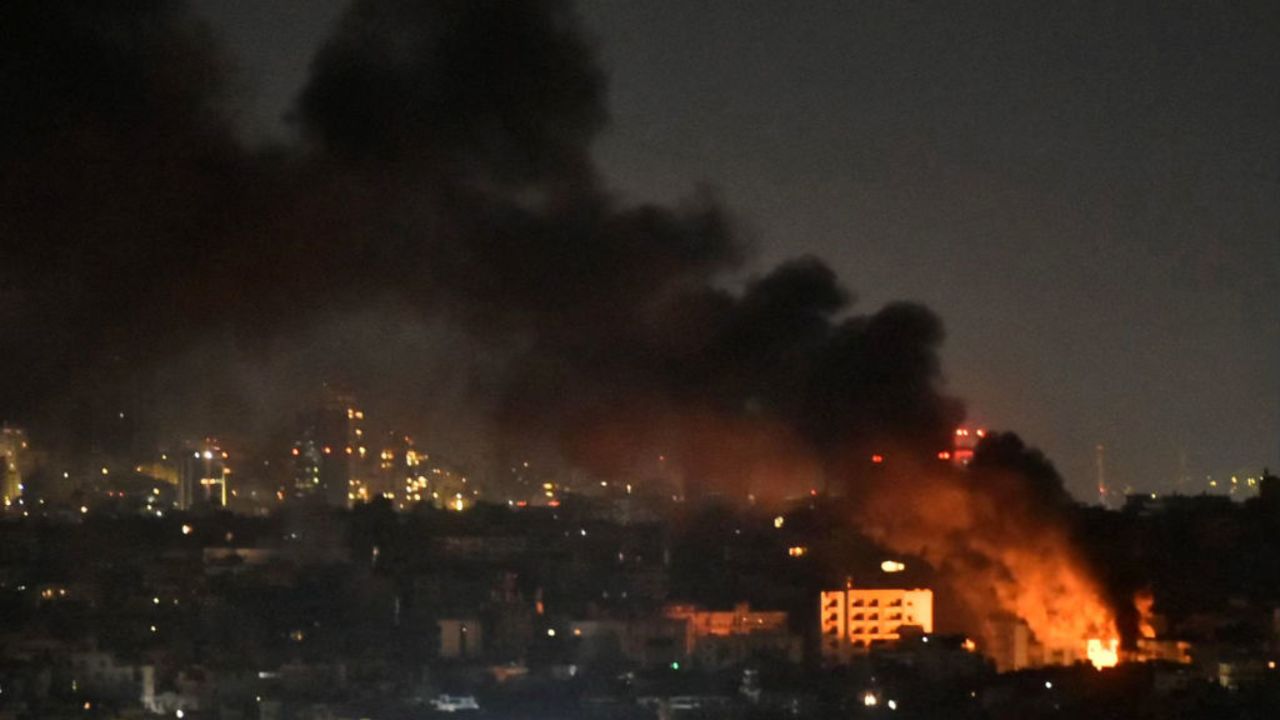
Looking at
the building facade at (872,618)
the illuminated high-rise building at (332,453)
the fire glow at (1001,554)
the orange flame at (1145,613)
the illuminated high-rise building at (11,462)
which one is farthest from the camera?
the illuminated high-rise building at (332,453)

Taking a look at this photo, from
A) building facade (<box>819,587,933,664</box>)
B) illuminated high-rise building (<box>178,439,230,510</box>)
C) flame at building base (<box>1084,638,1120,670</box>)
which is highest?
illuminated high-rise building (<box>178,439,230,510</box>)

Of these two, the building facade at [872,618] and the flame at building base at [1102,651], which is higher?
the building facade at [872,618]

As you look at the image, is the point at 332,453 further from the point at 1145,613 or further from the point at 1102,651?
the point at 1102,651

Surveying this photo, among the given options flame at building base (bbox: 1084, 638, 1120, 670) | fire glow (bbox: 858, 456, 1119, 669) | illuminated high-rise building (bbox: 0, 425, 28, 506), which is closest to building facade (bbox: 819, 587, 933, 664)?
fire glow (bbox: 858, 456, 1119, 669)

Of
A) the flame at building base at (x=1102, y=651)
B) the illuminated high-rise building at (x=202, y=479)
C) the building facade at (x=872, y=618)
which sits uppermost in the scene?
the illuminated high-rise building at (x=202, y=479)

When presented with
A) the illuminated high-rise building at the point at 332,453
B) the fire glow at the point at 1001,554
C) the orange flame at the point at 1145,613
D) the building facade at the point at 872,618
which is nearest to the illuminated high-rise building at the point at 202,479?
the illuminated high-rise building at the point at 332,453

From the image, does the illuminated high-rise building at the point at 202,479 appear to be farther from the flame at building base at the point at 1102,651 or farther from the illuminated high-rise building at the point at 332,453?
the flame at building base at the point at 1102,651

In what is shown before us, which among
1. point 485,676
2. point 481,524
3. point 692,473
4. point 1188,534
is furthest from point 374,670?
point 1188,534

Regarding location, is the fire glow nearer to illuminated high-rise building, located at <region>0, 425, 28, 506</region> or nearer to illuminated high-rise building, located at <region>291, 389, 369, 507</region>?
illuminated high-rise building, located at <region>291, 389, 369, 507</region>

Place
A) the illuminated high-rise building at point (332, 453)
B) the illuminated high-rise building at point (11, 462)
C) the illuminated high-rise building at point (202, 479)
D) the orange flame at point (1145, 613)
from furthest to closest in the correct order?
the illuminated high-rise building at point (202, 479) → the illuminated high-rise building at point (332, 453) → the illuminated high-rise building at point (11, 462) → the orange flame at point (1145, 613)

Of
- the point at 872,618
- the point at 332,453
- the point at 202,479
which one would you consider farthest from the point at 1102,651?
the point at 202,479

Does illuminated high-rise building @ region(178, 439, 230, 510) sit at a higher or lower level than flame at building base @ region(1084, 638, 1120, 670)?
higher

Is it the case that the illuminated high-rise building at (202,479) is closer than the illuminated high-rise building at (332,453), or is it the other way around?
the illuminated high-rise building at (332,453)

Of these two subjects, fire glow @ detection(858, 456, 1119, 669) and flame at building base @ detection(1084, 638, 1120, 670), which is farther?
fire glow @ detection(858, 456, 1119, 669)
